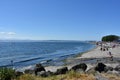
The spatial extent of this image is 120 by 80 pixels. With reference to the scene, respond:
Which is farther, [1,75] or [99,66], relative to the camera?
[99,66]

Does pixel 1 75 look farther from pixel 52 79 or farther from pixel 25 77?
pixel 52 79

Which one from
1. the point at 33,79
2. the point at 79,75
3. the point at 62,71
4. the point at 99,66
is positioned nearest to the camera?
the point at 33,79

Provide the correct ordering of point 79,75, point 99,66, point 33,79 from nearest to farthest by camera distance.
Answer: point 33,79 → point 79,75 → point 99,66

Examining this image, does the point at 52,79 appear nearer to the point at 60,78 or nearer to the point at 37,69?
the point at 60,78

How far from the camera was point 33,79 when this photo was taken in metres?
11.8

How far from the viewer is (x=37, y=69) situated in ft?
76.6

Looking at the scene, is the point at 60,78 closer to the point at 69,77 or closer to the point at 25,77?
the point at 69,77

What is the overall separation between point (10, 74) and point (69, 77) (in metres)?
3.09

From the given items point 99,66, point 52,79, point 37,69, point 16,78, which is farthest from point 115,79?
point 37,69

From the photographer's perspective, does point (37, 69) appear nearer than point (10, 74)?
No

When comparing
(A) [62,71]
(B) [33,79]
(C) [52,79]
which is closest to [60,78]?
(C) [52,79]

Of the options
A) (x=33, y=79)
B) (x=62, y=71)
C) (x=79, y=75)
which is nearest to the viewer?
(x=33, y=79)

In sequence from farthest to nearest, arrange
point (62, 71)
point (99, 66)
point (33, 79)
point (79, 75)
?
point (99, 66), point (62, 71), point (79, 75), point (33, 79)

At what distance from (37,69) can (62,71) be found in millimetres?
3862
